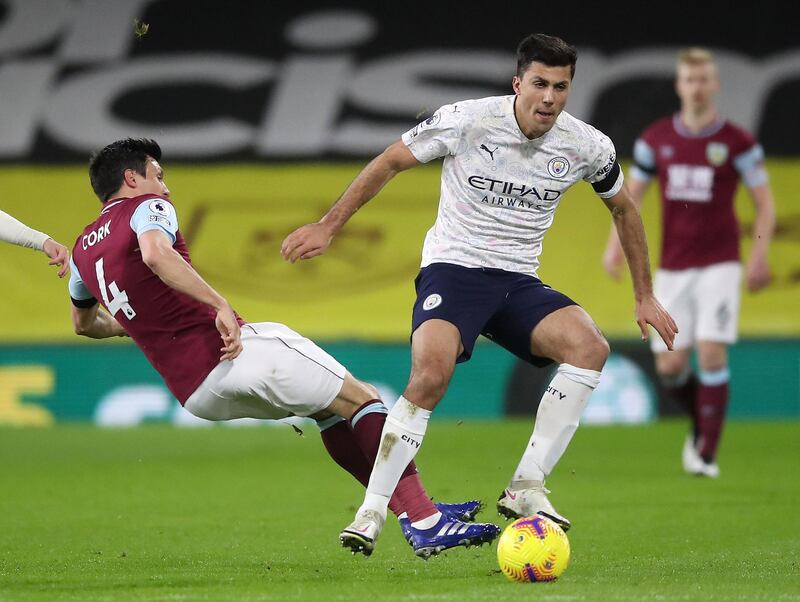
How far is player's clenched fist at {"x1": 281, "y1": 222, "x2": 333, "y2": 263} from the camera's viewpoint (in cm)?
559

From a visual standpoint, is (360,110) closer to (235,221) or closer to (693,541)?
(235,221)

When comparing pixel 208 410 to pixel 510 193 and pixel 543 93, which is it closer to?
pixel 510 193

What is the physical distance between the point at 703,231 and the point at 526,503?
15.3ft

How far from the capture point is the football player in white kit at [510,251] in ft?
19.3

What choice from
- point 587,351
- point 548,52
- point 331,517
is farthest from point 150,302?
point 331,517

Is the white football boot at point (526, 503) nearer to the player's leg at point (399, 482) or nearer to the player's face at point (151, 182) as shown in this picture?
the player's leg at point (399, 482)

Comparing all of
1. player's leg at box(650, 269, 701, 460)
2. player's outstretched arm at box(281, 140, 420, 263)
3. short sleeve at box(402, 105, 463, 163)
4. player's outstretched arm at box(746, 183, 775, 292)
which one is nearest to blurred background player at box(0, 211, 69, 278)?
player's outstretched arm at box(281, 140, 420, 263)

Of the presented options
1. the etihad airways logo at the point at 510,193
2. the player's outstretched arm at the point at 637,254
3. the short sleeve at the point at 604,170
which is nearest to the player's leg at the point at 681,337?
the player's outstretched arm at the point at 637,254

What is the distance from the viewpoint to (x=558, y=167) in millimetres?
6191

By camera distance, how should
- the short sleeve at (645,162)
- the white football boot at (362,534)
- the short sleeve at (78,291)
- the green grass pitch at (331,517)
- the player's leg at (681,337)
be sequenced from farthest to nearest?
1. the short sleeve at (645,162)
2. the player's leg at (681,337)
3. the short sleeve at (78,291)
4. the white football boot at (362,534)
5. the green grass pitch at (331,517)

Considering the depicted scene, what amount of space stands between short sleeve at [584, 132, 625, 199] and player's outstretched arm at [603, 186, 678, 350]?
55mm

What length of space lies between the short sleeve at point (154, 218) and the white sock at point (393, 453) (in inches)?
45.3

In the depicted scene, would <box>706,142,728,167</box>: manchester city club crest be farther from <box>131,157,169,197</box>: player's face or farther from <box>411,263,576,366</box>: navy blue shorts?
<box>131,157,169,197</box>: player's face

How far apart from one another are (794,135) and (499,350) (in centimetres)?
443
